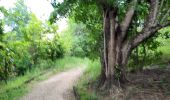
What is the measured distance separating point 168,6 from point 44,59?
1408 cm

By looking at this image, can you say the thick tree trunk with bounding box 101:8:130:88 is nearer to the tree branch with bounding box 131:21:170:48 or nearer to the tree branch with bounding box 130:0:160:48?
the tree branch with bounding box 131:21:170:48

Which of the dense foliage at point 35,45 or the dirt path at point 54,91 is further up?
the dense foliage at point 35,45

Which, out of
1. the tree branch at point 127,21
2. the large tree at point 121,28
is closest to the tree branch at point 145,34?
the large tree at point 121,28

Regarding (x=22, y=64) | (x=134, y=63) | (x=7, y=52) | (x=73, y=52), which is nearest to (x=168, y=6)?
(x=134, y=63)

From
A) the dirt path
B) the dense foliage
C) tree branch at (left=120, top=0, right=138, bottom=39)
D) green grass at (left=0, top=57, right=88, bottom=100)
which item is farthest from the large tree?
the dense foliage

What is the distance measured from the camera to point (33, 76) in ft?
62.1

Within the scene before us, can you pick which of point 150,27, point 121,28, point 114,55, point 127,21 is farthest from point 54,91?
point 150,27

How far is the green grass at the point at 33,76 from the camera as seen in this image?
1413 centimetres

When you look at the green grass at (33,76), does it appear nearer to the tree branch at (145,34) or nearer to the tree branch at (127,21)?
the tree branch at (127,21)

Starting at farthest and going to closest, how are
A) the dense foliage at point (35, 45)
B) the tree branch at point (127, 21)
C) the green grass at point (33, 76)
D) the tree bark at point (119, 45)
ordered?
the dense foliage at point (35, 45), the green grass at point (33, 76), the tree branch at point (127, 21), the tree bark at point (119, 45)

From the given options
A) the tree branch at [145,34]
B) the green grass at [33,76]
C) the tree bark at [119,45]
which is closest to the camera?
the tree branch at [145,34]

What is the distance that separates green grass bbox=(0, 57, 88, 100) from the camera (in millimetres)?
14133

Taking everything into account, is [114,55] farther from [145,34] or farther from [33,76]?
[33,76]

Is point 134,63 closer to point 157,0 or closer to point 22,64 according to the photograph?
point 157,0
